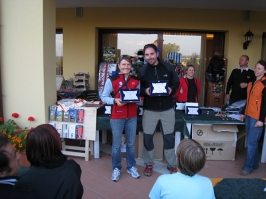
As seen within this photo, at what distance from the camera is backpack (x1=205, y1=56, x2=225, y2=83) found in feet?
17.5

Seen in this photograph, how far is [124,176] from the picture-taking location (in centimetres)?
297

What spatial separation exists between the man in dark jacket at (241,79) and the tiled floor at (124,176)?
40.1 inches

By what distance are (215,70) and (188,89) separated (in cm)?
174

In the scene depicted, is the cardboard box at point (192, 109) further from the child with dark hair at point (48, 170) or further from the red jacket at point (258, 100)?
the child with dark hair at point (48, 170)

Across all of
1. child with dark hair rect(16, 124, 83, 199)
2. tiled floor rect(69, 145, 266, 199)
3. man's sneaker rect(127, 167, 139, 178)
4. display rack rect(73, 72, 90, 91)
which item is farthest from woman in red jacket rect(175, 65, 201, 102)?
child with dark hair rect(16, 124, 83, 199)

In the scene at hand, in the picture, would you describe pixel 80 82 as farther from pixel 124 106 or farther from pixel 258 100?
pixel 258 100

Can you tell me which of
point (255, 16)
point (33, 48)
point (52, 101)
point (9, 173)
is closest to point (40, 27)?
point (33, 48)

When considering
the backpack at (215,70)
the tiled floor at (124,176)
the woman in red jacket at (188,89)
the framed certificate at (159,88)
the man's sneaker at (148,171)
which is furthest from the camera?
the backpack at (215,70)

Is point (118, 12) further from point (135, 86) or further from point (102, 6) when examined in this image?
point (135, 86)

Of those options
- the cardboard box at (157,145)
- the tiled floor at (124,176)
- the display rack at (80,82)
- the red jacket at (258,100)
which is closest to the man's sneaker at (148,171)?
the tiled floor at (124,176)

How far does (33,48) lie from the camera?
3.11 m

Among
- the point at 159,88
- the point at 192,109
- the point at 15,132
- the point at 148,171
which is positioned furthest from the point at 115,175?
the point at 192,109

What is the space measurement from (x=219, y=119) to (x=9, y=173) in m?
2.94

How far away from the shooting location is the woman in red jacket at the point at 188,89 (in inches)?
156
